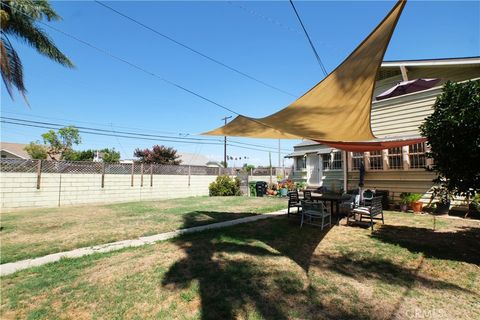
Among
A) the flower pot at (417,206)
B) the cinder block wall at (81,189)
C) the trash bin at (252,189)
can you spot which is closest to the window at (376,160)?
the flower pot at (417,206)

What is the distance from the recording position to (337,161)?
13.8m

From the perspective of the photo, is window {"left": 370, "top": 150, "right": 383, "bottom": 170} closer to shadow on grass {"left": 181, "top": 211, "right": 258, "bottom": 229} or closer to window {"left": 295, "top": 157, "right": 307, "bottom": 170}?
shadow on grass {"left": 181, "top": 211, "right": 258, "bottom": 229}

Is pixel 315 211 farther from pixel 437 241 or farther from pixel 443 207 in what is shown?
pixel 443 207

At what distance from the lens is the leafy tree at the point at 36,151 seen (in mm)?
30734

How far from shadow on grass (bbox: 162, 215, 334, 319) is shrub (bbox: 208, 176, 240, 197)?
35.5ft

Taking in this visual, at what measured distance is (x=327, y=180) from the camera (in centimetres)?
1421

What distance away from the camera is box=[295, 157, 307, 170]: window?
18.0 metres

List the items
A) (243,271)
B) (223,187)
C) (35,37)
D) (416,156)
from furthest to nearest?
(223,187)
(35,37)
(416,156)
(243,271)

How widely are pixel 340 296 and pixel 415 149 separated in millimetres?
8817

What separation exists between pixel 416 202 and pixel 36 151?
37.7 meters

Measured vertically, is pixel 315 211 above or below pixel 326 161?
below

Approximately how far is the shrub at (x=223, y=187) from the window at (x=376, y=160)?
9.04m

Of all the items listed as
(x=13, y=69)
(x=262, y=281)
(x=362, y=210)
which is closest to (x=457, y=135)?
(x=362, y=210)

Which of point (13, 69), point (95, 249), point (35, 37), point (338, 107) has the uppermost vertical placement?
point (35, 37)
